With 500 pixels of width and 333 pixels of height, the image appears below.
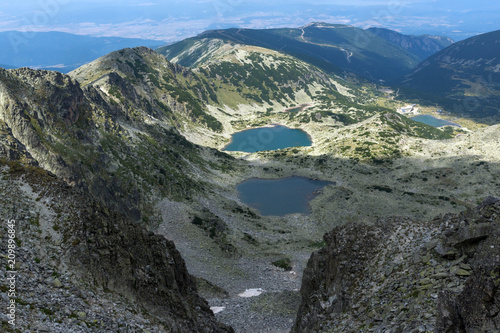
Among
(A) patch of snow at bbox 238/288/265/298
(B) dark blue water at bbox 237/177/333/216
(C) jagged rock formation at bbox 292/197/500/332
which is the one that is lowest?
(B) dark blue water at bbox 237/177/333/216

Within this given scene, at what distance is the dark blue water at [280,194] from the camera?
115312 mm

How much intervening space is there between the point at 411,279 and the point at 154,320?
21.9 m

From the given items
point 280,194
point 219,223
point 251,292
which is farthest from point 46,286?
point 280,194

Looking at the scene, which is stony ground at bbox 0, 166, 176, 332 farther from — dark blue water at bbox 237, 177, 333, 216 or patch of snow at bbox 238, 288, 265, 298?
dark blue water at bbox 237, 177, 333, 216

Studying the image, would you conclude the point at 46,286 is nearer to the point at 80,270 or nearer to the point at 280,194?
the point at 80,270

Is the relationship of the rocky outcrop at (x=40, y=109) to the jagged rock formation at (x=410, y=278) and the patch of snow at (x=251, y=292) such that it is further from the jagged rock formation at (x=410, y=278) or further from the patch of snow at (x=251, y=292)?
the jagged rock formation at (x=410, y=278)

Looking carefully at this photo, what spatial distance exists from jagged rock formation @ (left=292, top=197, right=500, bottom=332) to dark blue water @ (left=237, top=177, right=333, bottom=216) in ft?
243

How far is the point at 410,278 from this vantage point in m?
25.6

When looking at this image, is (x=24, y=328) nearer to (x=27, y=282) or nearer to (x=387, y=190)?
(x=27, y=282)

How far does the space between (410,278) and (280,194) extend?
338ft

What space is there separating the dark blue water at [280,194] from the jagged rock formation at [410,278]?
74.1 metres

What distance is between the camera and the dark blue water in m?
115

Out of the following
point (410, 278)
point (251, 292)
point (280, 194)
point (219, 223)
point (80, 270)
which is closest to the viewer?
point (410, 278)

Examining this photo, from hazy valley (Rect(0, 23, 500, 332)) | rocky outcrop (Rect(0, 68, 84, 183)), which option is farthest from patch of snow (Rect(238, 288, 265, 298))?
rocky outcrop (Rect(0, 68, 84, 183))
